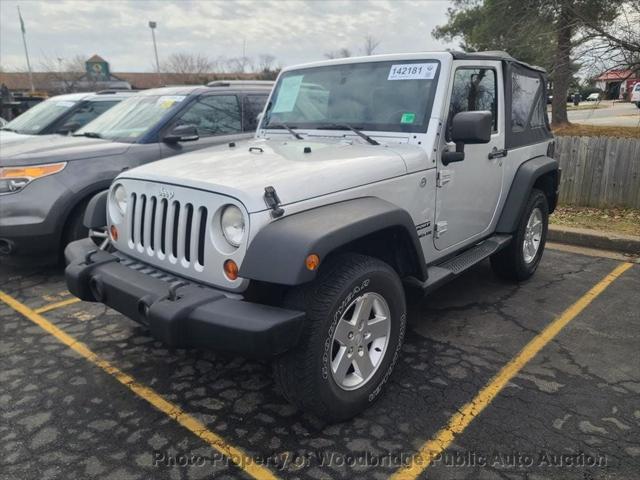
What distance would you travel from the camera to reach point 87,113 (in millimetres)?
7949

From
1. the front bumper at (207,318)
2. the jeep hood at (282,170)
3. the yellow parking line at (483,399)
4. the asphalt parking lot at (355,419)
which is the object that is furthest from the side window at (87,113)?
the yellow parking line at (483,399)

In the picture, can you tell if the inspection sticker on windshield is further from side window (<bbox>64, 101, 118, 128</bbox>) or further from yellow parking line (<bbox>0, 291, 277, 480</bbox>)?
side window (<bbox>64, 101, 118, 128</bbox>)

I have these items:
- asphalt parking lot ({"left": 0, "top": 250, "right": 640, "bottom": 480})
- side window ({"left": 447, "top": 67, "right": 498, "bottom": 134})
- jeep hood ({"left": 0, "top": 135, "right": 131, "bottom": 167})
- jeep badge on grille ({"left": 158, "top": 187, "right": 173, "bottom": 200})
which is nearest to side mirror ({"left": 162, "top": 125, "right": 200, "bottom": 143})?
jeep hood ({"left": 0, "top": 135, "right": 131, "bottom": 167})

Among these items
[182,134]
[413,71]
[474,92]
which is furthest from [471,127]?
[182,134]

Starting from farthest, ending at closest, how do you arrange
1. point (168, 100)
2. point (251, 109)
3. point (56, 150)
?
point (251, 109)
point (168, 100)
point (56, 150)

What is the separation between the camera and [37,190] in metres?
4.71

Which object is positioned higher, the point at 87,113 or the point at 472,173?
the point at 87,113

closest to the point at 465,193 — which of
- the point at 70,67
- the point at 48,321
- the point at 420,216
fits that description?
the point at 420,216

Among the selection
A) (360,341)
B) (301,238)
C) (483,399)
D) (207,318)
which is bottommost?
(483,399)

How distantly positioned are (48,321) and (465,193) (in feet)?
11.3

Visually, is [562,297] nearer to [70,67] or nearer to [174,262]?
[174,262]

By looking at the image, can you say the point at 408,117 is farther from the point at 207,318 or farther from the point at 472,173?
the point at 207,318

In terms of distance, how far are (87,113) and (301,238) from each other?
7005 mm

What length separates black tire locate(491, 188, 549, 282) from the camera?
4.45 meters
